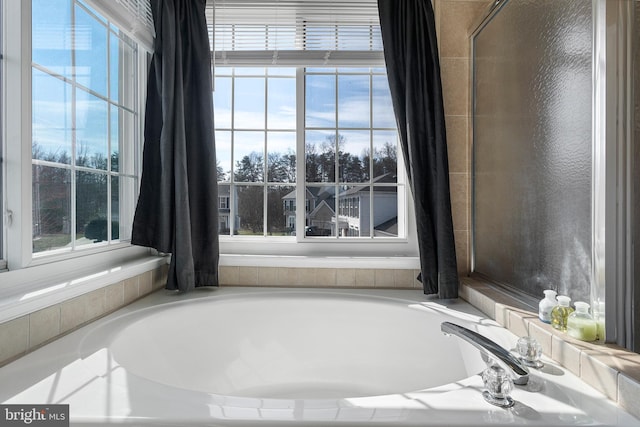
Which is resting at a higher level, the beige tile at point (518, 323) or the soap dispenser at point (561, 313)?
the soap dispenser at point (561, 313)

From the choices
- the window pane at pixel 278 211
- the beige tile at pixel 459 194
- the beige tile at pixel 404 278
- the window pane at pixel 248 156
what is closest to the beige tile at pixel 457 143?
the beige tile at pixel 459 194

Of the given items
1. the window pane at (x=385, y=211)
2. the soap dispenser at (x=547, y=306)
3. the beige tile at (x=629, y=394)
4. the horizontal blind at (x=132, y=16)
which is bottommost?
the beige tile at (x=629, y=394)

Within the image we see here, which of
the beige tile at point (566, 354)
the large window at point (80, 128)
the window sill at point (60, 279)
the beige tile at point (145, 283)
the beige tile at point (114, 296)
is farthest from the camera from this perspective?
the beige tile at point (145, 283)

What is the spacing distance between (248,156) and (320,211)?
537 mm

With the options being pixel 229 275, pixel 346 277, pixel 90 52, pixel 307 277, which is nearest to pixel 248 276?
pixel 229 275

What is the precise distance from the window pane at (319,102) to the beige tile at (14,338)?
1.53 metres

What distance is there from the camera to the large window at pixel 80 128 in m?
1.26

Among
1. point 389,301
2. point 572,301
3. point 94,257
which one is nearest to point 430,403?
point 572,301

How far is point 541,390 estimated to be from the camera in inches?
33.0

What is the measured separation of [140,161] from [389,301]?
1.48 metres

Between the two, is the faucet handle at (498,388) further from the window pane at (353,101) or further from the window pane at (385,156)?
the window pane at (353,101)

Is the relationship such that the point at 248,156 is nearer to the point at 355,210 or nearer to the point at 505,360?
the point at 355,210

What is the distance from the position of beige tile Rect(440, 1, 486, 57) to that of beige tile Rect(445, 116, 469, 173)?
1.17ft

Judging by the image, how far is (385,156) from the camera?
6.70 ft
